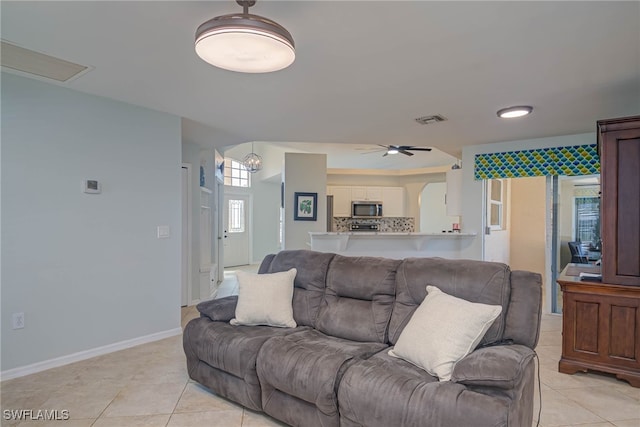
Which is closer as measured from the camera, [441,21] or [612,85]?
[441,21]

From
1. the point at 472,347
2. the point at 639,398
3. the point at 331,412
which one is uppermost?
the point at 472,347

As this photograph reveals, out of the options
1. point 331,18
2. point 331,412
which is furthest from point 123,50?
point 331,412

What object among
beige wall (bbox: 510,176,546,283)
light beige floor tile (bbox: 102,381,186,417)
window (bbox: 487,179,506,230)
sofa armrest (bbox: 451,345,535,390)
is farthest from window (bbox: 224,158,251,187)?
sofa armrest (bbox: 451,345,535,390)

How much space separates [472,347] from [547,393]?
4.46 feet

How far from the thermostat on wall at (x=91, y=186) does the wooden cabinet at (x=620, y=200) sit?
4.24 metres

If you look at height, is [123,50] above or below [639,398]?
above

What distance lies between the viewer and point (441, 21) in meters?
2.06

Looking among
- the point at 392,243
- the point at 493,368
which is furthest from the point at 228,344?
the point at 392,243

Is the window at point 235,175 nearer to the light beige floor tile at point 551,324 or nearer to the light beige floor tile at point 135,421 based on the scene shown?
the light beige floor tile at point 551,324

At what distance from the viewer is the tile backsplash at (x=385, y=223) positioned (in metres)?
9.33

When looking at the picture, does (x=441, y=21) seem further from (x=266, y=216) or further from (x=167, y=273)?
(x=266, y=216)

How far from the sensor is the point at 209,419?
7.61 feet

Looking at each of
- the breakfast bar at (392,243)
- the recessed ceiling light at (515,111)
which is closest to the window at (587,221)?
the breakfast bar at (392,243)

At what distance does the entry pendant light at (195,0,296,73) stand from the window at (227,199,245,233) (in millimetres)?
7879
